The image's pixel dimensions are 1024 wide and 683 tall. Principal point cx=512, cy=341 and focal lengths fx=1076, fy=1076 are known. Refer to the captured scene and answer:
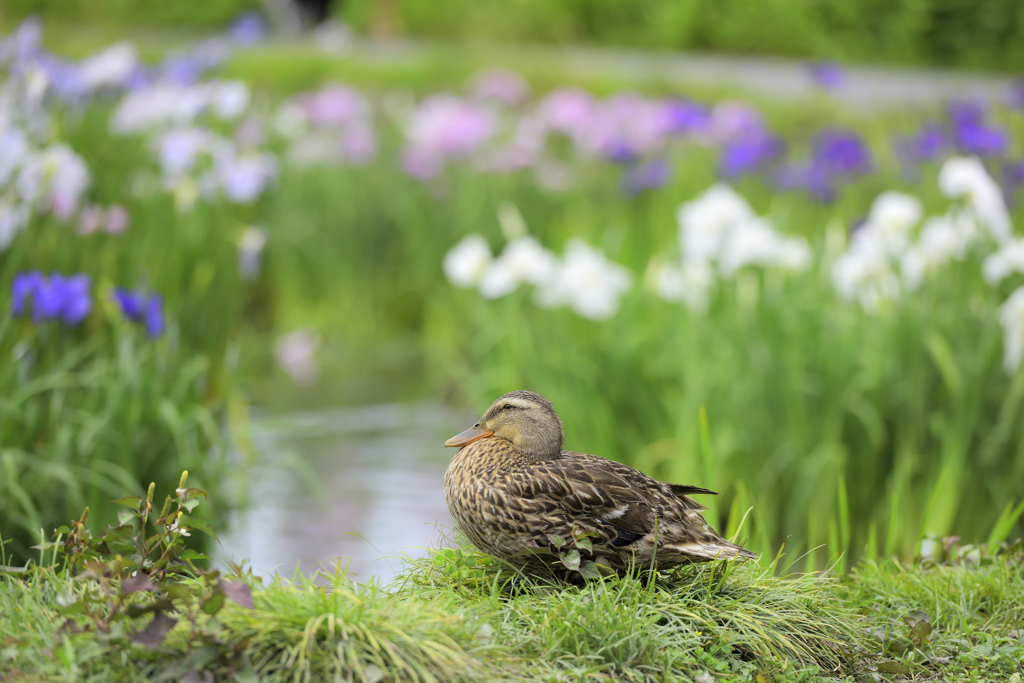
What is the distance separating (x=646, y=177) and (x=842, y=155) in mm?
1255

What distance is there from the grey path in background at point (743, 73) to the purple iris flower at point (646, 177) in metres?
3.35

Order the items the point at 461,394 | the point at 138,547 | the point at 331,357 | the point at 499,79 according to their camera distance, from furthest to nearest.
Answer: the point at 499,79 < the point at 331,357 < the point at 461,394 < the point at 138,547

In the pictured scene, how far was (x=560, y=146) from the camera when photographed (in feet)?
31.6

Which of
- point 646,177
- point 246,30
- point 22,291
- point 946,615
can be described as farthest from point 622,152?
point 946,615

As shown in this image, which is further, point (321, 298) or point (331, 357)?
point (321, 298)

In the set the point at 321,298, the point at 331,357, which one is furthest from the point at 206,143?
the point at 321,298

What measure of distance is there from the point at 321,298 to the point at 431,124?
5.43ft

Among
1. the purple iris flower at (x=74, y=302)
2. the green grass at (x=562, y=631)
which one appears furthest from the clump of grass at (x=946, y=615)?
the purple iris flower at (x=74, y=302)

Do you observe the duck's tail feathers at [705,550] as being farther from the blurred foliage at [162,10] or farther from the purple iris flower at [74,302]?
the blurred foliage at [162,10]

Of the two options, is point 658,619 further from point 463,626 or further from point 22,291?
point 22,291

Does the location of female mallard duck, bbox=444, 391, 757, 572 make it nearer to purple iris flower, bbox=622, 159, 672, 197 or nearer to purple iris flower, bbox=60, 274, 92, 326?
purple iris flower, bbox=60, 274, 92, 326

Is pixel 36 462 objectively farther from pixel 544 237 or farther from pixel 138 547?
pixel 544 237

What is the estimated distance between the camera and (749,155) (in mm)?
6281

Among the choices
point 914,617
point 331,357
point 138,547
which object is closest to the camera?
point 138,547
